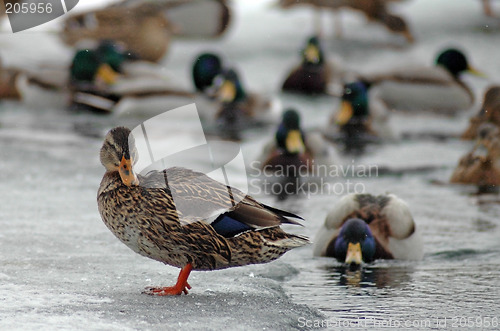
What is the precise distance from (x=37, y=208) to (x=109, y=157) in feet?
6.95

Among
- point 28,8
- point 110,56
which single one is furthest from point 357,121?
point 28,8

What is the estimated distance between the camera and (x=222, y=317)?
4148mm

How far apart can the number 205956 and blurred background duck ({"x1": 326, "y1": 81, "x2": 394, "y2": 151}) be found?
5088mm

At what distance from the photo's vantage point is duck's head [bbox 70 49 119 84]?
13164 mm

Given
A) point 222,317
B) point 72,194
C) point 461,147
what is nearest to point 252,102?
point 461,147

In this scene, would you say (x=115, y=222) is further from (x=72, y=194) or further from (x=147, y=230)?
(x=72, y=194)

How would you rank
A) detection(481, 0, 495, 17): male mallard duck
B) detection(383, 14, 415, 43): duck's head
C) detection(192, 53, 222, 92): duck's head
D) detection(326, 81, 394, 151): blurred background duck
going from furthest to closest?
detection(481, 0, 495, 17): male mallard duck, detection(383, 14, 415, 43): duck's head, detection(192, 53, 222, 92): duck's head, detection(326, 81, 394, 151): blurred background duck

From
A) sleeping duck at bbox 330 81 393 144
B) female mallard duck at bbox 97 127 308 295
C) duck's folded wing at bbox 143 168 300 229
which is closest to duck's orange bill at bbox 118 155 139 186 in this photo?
female mallard duck at bbox 97 127 308 295

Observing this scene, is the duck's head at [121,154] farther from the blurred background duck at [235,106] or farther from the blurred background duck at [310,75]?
the blurred background duck at [310,75]

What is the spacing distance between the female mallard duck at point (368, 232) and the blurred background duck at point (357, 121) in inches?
175

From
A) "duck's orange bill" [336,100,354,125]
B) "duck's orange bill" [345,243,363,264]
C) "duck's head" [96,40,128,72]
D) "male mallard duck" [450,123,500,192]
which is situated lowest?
"duck's orange bill" [345,243,363,264]

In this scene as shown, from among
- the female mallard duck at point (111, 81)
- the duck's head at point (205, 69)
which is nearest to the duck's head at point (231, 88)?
the female mallard duck at point (111, 81)
